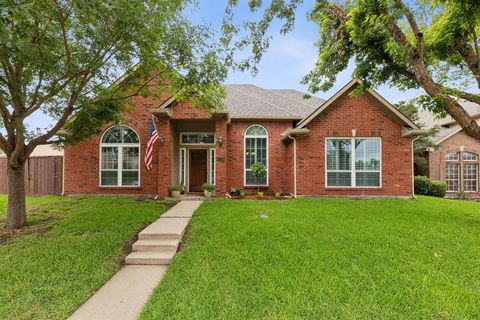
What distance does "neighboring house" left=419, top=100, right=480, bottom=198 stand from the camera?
16047mm

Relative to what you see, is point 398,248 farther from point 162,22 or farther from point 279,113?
point 279,113

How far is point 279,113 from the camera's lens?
12.4 meters

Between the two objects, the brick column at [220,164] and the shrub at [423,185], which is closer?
the brick column at [220,164]

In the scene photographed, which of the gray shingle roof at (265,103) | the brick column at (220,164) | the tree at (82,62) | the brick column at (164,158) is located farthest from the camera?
the gray shingle roof at (265,103)

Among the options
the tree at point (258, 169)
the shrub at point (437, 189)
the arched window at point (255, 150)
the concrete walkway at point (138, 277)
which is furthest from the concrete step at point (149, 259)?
the shrub at point (437, 189)

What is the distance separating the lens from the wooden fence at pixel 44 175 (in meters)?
11.8

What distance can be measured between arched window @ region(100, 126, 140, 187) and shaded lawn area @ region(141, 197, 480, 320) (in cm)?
615

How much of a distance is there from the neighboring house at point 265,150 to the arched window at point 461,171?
809cm

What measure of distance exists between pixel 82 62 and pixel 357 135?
1055cm

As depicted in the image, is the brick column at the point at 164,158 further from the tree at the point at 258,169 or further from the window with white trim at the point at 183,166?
the tree at the point at 258,169

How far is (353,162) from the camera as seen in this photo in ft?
36.4

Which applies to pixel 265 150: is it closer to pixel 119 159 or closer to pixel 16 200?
pixel 119 159

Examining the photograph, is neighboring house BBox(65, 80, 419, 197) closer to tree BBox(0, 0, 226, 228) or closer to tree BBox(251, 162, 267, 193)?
tree BBox(251, 162, 267, 193)

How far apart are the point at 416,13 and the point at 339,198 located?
23.1ft
